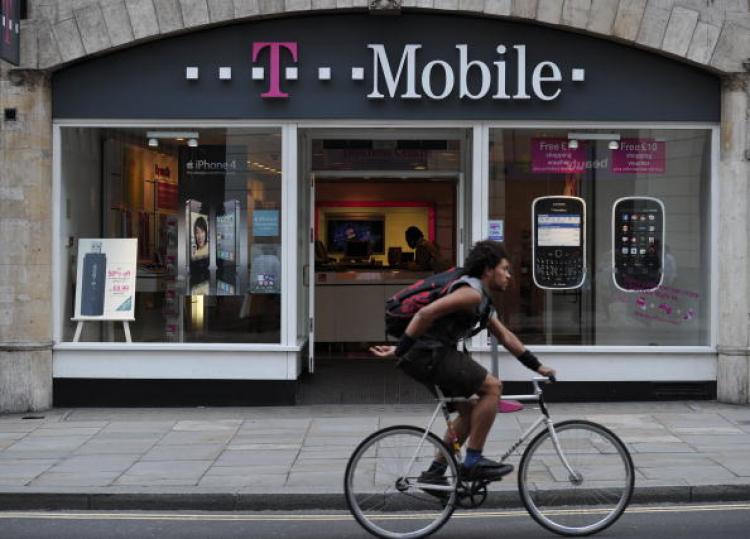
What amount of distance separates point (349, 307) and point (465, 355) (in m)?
8.18

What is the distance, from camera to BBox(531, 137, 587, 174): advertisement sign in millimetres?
11047

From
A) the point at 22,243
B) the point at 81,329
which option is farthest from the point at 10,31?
the point at 81,329

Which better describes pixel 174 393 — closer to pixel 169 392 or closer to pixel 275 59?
pixel 169 392

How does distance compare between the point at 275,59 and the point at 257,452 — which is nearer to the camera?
the point at 257,452

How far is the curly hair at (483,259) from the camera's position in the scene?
6105 mm

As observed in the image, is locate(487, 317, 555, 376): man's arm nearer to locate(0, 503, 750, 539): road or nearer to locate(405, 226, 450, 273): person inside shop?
locate(0, 503, 750, 539): road

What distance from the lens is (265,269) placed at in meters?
11.0

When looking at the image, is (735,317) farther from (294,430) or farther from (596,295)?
(294,430)

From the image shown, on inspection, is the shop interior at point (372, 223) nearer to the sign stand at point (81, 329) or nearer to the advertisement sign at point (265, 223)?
the advertisement sign at point (265, 223)

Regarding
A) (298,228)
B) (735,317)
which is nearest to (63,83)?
(298,228)

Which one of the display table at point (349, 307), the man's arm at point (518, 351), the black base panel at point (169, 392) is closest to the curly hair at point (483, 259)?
the man's arm at point (518, 351)

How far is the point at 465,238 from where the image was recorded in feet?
38.3

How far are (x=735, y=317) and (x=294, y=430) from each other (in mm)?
5016

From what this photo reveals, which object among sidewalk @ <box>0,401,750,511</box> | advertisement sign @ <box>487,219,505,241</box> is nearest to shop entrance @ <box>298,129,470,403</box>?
advertisement sign @ <box>487,219,505,241</box>
